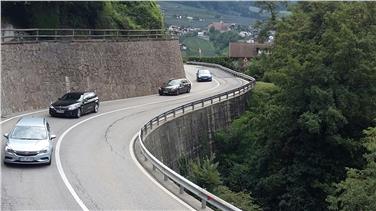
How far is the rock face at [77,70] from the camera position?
31784mm

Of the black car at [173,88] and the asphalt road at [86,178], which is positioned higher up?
the asphalt road at [86,178]

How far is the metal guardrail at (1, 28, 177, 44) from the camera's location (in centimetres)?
3384

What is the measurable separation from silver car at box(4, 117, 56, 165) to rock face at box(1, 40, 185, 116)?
10.5m

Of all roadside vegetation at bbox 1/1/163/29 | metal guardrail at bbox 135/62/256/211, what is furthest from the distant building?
roadside vegetation at bbox 1/1/163/29

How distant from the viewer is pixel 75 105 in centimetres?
3081

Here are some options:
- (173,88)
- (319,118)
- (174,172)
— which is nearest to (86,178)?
(174,172)

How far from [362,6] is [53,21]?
22183mm

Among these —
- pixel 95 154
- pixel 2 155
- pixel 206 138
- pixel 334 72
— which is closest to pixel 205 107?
pixel 206 138

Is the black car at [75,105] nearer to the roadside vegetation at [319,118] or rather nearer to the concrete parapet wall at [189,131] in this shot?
the concrete parapet wall at [189,131]

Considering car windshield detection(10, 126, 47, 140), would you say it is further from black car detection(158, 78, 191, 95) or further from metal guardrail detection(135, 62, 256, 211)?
black car detection(158, 78, 191, 95)

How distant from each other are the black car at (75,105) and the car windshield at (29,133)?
1014 centimetres

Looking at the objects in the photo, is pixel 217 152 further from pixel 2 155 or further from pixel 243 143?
pixel 2 155

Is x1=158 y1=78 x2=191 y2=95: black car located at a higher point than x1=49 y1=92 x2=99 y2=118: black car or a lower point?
lower

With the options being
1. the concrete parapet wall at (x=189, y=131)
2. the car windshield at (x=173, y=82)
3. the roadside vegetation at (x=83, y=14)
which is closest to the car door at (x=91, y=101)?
the concrete parapet wall at (x=189, y=131)
